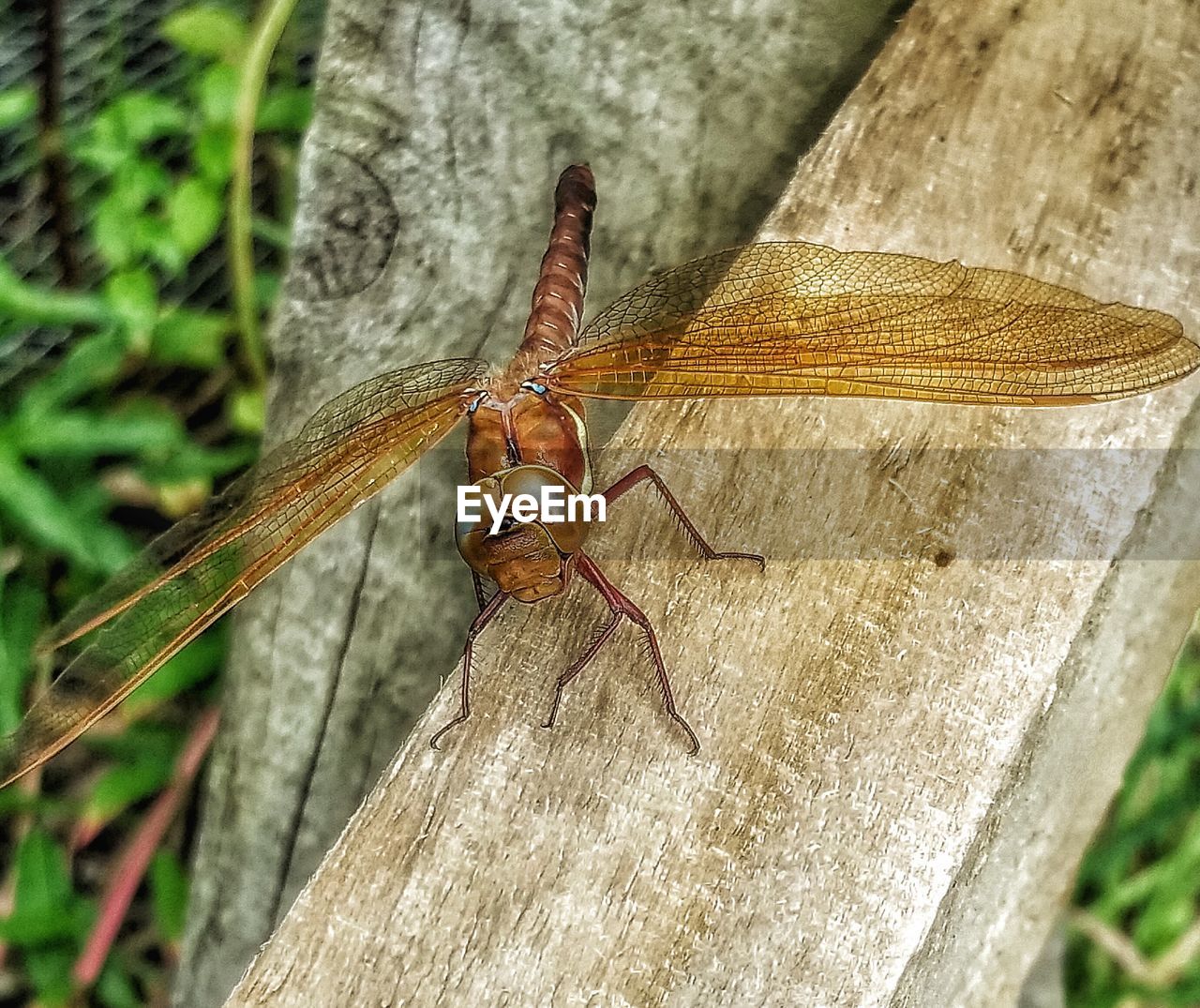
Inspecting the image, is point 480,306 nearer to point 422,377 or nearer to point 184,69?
point 422,377

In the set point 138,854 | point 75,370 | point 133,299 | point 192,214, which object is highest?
point 192,214

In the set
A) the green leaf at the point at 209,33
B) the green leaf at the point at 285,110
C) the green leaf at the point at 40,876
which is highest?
the green leaf at the point at 209,33

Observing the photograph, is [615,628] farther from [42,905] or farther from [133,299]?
[42,905]

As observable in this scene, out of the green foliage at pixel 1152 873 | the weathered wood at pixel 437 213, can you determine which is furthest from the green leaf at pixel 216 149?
the green foliage at pixel 1152 873

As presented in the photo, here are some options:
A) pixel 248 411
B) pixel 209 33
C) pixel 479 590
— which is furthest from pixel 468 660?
pixel 209 33

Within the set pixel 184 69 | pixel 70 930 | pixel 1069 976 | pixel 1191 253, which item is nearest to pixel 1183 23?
pixel 1191 253

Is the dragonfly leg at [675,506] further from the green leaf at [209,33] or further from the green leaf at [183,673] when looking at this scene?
the green leaf at [209,33]
